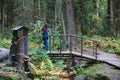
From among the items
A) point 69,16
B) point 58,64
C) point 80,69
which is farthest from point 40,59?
point 69,16

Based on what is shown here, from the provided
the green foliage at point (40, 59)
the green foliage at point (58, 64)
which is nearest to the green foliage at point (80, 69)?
the green foliage at point (58, 64)

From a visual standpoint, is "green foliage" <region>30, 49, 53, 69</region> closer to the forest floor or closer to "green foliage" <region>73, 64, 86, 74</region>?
"green foliage" <region>73, 64, 86, 74</region>

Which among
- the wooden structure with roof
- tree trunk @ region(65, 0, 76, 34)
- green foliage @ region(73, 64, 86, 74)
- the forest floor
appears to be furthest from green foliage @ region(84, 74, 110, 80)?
tree trunk @ region(65, 0, 76, 34)

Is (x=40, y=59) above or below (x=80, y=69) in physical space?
above

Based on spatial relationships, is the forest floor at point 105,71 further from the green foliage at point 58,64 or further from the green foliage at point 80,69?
the green foliage at point 58,64

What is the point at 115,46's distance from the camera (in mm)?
24016

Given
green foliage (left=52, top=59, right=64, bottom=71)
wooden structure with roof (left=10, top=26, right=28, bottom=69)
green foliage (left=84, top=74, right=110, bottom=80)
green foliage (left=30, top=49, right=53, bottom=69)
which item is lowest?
green foliage (left=84, top=74, right=110, bottom=80)

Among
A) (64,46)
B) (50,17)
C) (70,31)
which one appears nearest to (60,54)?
(64,46)

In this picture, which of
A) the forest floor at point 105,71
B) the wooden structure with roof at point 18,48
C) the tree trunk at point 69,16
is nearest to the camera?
the forest floor at point 105,71

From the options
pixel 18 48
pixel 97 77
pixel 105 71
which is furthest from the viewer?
pixel 105 71

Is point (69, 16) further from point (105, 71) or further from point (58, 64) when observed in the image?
point (105, 71)

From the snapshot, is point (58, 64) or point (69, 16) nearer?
point (58, 64)

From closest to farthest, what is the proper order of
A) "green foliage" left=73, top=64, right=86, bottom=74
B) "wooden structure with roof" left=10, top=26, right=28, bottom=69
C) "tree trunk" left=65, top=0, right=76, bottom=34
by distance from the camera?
"wooden structure with roof" left=10, top=26, right=28, bottom=69
"green foliage" left=73, top=64, right=86, bottom=74
"tree trunk" left=65, top=0, right=76, bottom=34

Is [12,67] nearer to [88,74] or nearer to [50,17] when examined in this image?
[88,74]
